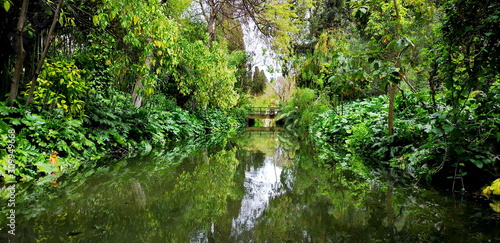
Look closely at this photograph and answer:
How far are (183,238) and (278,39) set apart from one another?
5.41m

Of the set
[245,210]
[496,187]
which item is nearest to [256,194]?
[245,210]

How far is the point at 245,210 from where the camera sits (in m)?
2.44

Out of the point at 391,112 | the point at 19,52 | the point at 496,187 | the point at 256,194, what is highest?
the point at 19,52

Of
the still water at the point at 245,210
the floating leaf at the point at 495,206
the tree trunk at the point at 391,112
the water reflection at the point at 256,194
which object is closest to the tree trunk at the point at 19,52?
the still water at the point at 245,210

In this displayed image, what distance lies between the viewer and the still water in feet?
6.19

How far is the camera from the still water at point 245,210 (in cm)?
189

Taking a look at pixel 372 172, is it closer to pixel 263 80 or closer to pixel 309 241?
pixel 309 241

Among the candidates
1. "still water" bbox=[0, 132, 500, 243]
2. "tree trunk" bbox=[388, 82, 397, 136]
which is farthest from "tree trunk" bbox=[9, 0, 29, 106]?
"tree trunk" bbox=[388, 82, 397, 136]

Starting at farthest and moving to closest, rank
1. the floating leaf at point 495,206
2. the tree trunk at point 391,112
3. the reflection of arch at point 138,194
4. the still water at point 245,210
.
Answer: the tree trunk at point 391,112 < the reflection of arch at point 138,194 < the floating leaf at point 495,206 < the still water at point 245,210

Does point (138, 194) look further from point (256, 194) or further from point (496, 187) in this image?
point (496, 187)

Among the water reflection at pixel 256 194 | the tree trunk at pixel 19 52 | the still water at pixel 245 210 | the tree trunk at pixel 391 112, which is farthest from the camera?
the tree trunk at pixel 391 112

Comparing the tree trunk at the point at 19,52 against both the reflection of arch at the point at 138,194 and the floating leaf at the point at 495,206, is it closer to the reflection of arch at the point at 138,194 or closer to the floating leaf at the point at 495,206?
the reflection of arch at the point at 138,194

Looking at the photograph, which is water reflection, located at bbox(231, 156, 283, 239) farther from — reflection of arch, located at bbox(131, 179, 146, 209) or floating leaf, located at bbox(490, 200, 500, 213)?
floating leaf, located at bbox(490, 200, 500, 213)

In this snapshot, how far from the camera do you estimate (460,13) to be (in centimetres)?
265
